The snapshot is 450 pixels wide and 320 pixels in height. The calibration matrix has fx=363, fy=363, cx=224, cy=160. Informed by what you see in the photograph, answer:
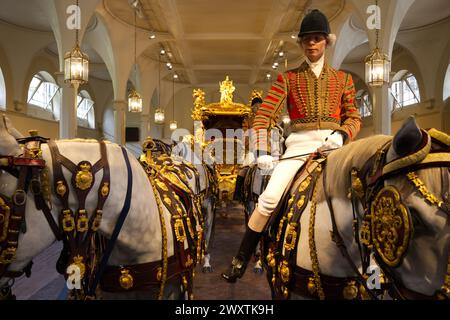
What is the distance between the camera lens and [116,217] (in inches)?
79.0

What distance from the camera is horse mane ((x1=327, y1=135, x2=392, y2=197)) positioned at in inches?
63.6

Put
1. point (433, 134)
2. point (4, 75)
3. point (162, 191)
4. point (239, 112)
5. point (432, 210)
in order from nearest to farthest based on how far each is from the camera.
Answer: point (432, 210), point (433, 134), point (162, 191), point (239, 112), point (4, 75)

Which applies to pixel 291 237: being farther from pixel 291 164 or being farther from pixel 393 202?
pixel 393 202

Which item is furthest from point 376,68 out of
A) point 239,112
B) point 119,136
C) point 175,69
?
point 175,69

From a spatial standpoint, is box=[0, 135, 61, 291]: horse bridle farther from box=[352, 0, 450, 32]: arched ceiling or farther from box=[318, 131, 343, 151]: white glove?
box=[352, 0, 450, 32]: arched ceiling

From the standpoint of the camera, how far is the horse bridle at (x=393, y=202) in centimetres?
122

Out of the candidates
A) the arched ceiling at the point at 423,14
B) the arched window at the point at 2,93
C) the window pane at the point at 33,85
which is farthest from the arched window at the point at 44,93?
the arched ceiling at the point at 423,14

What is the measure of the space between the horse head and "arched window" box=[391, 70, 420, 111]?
17.5 m

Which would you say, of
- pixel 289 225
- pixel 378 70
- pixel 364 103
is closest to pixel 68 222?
pixel 289 225

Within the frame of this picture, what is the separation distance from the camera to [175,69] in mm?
20828

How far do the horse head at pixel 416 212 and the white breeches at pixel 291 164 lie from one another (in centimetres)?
106

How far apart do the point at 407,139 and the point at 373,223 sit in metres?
0.36
